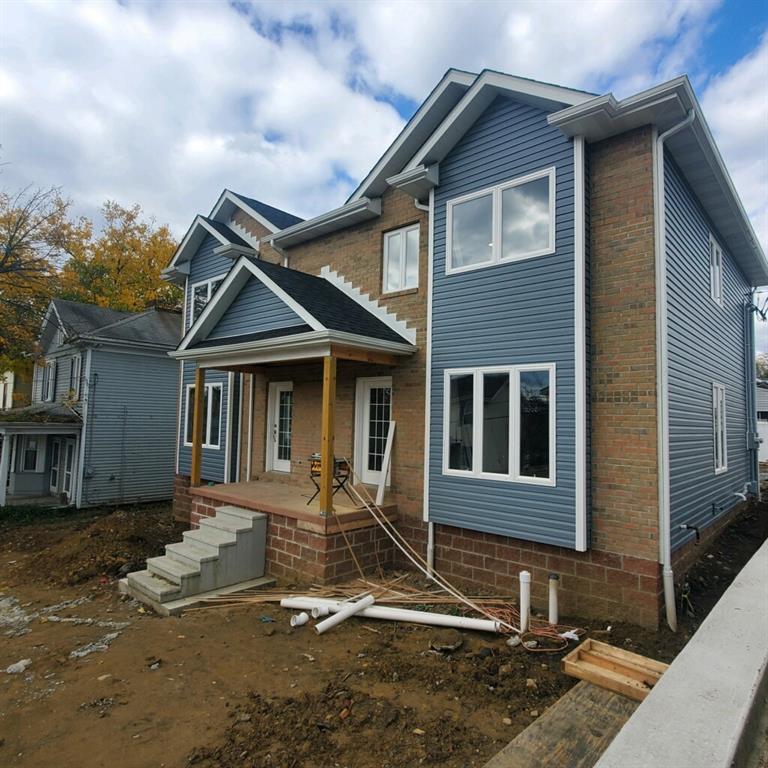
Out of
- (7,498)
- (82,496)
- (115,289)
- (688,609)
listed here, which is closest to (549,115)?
(688,609)

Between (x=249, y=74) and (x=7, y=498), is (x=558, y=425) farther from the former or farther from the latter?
(x=7, y=498)

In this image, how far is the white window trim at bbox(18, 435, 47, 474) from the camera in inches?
695

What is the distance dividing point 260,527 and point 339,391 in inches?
119

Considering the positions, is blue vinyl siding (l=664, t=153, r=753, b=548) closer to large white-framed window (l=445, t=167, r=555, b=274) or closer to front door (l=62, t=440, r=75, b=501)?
large white-framed window (l=445, t=167, r=555, b=274)

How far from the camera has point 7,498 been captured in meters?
16.8

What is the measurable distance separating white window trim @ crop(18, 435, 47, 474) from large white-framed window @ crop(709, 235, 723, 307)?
69.4ft

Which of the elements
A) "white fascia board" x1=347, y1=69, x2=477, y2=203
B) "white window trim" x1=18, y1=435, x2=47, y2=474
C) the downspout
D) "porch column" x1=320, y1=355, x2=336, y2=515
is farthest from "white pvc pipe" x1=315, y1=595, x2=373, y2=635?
"white window trim" x1=18, y1=435, x2=47, y2=474

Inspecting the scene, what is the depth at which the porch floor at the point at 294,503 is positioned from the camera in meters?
7.37

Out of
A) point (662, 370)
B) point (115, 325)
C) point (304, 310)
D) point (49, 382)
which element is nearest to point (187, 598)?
point (304, 310)

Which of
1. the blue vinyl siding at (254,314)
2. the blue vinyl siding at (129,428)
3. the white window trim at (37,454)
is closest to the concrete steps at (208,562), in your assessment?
the blue vinyl siding at (254,314)

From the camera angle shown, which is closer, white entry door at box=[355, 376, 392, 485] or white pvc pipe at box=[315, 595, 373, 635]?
white pvc pipe at box=[315, 595, 373, 635]

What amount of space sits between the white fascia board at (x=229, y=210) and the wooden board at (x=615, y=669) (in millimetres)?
10446

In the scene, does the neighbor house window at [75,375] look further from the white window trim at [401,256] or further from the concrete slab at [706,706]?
the concrete slab at [706,706]

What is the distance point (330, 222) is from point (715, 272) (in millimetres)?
7515
